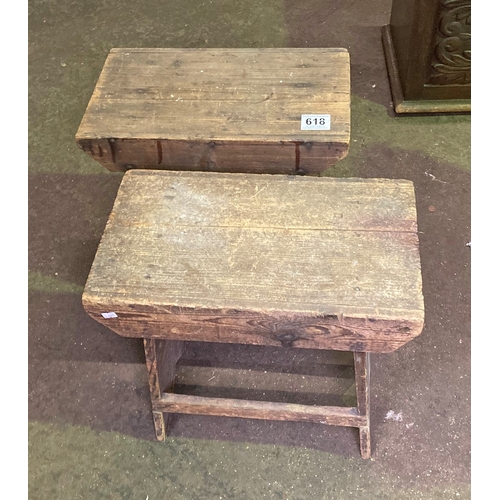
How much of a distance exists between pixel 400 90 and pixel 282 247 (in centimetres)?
165

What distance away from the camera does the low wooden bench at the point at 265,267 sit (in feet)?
4.70

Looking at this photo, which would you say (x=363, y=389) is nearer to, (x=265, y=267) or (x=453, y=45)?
(x=265, y=267)

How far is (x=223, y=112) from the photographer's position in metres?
1.89

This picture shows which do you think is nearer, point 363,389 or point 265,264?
point 265,264

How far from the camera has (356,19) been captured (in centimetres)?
334

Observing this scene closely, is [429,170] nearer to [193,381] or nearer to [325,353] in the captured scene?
[325,353]

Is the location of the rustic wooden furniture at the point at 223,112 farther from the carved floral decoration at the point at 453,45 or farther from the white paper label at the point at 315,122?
the carved floral decoration at the point at 453,45

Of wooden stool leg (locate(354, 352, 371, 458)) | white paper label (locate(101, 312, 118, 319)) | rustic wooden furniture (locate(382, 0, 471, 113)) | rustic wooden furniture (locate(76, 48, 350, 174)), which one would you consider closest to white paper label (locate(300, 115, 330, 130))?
rustic wooden furniture (locate(76, 48, 350, 174))

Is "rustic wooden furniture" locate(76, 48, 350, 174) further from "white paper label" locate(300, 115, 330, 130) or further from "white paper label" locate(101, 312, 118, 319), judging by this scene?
"white paper label" locate(101, 312, 118, 319)

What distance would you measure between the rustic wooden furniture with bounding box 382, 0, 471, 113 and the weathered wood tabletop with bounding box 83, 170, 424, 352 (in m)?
1.13

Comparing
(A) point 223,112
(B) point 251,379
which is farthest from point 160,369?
(A) point 223,112

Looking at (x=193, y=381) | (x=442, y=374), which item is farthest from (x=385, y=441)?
(x=193, y=381)

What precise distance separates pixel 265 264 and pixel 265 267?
0.01m

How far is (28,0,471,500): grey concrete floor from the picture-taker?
1838mm
